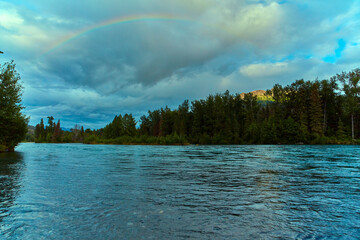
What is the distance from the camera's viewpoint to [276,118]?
98938 millimetres

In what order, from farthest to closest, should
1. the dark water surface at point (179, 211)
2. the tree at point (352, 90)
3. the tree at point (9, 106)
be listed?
the tree at point (352, 90) < the tree at point (9, 106) < the dark water surface at point (179, 211)

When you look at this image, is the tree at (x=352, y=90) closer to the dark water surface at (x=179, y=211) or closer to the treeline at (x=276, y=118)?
the treeline at (x=276, y=118)

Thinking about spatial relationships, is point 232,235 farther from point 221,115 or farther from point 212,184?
point 221,115

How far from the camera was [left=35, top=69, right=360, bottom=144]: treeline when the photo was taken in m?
81.2

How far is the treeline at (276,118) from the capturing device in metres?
81.2

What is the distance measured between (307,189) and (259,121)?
111529 millimetres

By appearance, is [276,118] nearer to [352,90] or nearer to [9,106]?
[352,90]

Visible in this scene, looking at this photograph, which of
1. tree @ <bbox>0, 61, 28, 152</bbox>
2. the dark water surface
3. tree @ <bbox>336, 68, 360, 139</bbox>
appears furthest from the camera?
tree @ <bbox>336, 68, 360, 139</bbox>

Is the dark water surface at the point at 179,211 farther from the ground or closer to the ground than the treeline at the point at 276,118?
closer to the ground

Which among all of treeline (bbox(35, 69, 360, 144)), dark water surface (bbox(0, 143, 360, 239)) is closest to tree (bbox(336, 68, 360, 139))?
treeline (bbox(35, 69, 360, 144))

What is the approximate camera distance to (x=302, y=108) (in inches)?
3686

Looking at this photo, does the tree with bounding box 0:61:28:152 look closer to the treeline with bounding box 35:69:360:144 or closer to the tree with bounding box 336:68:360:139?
the treeline with bounding box 35:69:360:144

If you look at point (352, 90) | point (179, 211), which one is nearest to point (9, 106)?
point (179, 211)

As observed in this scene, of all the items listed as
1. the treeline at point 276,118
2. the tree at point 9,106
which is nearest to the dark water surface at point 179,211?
the tree at point 9,106
